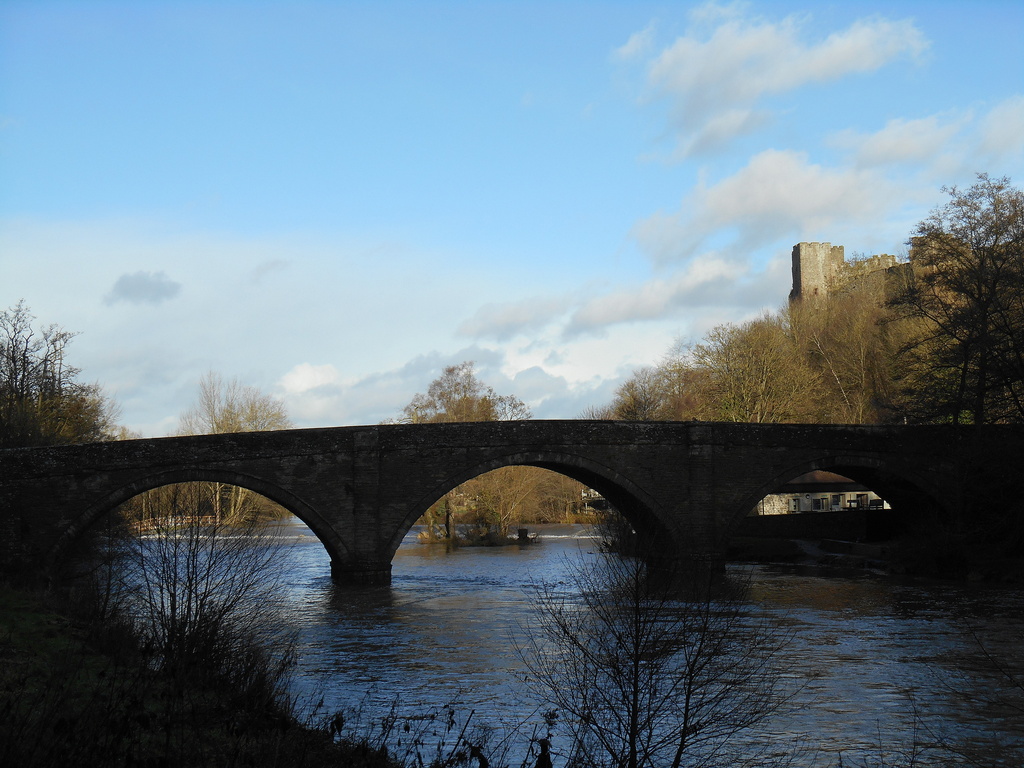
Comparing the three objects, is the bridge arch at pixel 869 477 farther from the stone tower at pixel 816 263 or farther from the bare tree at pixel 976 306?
the stone tower at pixel 816 263

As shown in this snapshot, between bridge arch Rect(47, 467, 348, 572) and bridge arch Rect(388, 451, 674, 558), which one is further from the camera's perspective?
bridge arch Rect(388, 451, 674, 558)

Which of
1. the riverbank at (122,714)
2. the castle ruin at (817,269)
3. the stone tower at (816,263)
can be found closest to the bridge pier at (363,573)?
the riverbank at (122,714)

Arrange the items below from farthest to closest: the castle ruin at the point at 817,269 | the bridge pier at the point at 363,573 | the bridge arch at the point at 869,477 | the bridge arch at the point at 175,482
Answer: the castle ruin at the point at 817,269 < the bridge arch at the point at 869,477 < the bridge pier at the point at 363,573 < the bridge arch at the point at 175,482

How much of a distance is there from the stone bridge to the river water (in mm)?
2022

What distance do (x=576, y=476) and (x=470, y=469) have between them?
3929 mm

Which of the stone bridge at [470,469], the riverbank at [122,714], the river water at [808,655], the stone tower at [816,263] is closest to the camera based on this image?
the riverbank at [122,714]

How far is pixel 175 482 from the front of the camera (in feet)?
69.8

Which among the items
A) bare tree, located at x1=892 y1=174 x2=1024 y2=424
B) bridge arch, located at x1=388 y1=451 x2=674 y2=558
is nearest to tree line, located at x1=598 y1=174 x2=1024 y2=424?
bare tree, located at x1=892 y1=174 x2=1024 y2=424

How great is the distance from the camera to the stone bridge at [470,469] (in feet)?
68.6

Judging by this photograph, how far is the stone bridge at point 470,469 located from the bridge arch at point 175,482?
0.03 m

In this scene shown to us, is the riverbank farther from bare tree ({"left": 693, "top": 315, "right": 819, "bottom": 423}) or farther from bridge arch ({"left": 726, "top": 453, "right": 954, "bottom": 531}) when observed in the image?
bare tree ({"left": 693, "top": 315, "right": 819, "bottom": 423})

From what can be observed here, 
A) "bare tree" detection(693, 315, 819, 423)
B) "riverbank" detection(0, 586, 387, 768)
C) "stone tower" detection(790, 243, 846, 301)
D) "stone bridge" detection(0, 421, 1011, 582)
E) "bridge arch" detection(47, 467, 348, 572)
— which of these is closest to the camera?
"riverbank" detection(0, 586, 387, 768)

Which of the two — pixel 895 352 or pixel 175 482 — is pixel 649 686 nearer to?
pixel 175 482

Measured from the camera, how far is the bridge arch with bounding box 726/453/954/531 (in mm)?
25344
